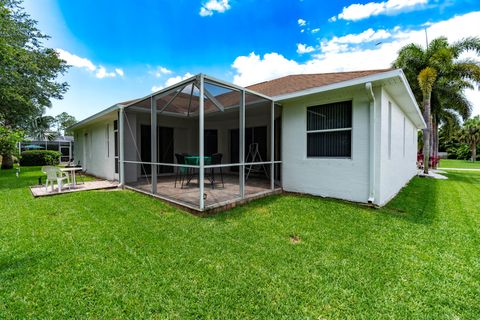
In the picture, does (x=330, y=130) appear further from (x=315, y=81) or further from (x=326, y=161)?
(x=315, y=81)

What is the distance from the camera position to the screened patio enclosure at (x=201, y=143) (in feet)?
16.2

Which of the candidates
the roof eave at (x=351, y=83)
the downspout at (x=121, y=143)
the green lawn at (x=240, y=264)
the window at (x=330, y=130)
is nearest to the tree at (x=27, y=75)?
the downspout at (x=121, y=143)

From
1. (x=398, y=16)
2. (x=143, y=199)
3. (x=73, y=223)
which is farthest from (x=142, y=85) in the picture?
(x=398, y=16)

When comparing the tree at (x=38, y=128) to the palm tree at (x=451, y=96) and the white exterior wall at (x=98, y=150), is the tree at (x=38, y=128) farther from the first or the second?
the palm tree at (x=451, y=96)

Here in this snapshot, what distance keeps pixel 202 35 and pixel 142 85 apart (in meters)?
5.53

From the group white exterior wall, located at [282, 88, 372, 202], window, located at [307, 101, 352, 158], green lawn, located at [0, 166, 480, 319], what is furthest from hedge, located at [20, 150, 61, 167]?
window, located at [307, 101, 352, 158]

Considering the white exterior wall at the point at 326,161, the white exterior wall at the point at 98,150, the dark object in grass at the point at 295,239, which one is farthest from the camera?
the white exterior wall at the point at 98,150

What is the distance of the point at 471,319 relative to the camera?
1.82 metres

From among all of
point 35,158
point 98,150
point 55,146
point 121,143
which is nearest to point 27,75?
point 98,150

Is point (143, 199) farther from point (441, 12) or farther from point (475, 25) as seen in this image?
point (475, 25)

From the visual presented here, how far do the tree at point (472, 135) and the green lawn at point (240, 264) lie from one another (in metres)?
42.5

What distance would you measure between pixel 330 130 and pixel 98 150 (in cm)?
988

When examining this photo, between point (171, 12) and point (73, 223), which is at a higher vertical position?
point (171, 12)

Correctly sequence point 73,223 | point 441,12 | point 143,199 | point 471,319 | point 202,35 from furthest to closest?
point 202,35 < point 441,12 < point 143,199 < point 73,223 < point 471,319
